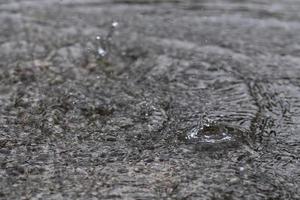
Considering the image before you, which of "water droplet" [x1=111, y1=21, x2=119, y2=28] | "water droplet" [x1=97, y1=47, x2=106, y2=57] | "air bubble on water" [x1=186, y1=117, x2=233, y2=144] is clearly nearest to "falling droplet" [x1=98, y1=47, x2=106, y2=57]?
"water droplet" [x1=97, y1=47, x2=106, y2=57]

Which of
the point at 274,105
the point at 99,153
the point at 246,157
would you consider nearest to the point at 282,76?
the point at 274,105

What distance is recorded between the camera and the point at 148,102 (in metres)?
3.94

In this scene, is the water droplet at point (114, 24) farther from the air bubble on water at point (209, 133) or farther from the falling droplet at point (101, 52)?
the air bubble on water at point (209, 133)

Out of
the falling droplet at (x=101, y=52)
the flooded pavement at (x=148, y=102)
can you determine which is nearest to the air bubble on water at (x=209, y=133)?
the flooded pavement at (x=148, y=102)

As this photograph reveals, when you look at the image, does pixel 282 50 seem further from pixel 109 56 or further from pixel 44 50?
pixel 44 50

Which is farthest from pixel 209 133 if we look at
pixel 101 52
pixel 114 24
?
pixel 114 24

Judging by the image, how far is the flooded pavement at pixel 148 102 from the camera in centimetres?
301

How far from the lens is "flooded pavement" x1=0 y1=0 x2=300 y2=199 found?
301cm

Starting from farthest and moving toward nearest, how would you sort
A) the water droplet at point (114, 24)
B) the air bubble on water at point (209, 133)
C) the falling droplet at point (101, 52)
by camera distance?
the water droplet at point (114, 24)
the falling droplet at point (101, 52)
the air bubble on water at point (209, 133)

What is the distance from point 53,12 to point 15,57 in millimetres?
1399

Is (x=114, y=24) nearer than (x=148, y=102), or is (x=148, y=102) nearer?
(x=148, y=102)

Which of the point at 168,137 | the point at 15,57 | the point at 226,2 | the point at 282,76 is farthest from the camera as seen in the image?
the point at 226,2

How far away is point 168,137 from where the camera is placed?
3.46 m

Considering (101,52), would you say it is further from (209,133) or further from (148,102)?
(209,133)
